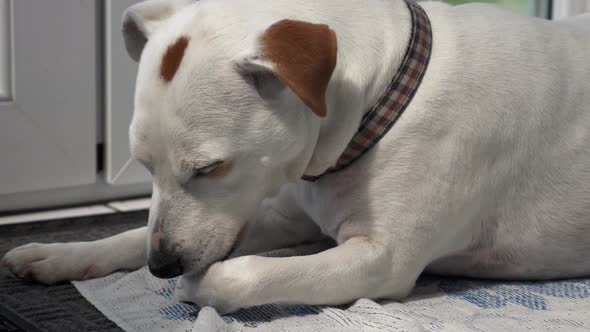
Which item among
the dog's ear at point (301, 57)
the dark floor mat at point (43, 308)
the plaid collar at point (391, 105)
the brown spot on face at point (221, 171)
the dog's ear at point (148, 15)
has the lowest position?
the dark floor mat at point (43, 308)

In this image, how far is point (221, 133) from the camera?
1.58m

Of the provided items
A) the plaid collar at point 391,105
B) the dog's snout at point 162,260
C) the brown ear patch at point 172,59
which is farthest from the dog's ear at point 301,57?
the dog's snout at point 162,260

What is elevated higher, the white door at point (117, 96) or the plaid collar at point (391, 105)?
the plaid collar at point (391, 105)

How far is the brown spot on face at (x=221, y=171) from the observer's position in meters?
1.60

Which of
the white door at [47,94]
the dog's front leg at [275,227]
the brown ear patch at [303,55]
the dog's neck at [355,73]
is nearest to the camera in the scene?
the brown ear patch at [303,55]

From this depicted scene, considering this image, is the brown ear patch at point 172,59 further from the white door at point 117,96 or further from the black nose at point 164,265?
the white door at point 117,96

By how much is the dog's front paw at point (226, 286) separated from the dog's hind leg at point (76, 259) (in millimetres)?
338

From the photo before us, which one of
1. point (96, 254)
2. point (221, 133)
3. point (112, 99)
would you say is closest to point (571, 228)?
point (221, 133)

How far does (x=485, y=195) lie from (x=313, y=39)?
1.87ft

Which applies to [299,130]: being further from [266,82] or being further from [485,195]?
[485,195]

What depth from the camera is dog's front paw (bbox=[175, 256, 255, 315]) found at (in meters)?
1.64

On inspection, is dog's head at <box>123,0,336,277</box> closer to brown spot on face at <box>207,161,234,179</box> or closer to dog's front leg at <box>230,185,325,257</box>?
brown spot on face at <box>207,161,234,179</box>

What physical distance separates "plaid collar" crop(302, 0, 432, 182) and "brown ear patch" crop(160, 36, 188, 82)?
387mm

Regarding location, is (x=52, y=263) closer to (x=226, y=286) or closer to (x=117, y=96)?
(x=226, y=286)
